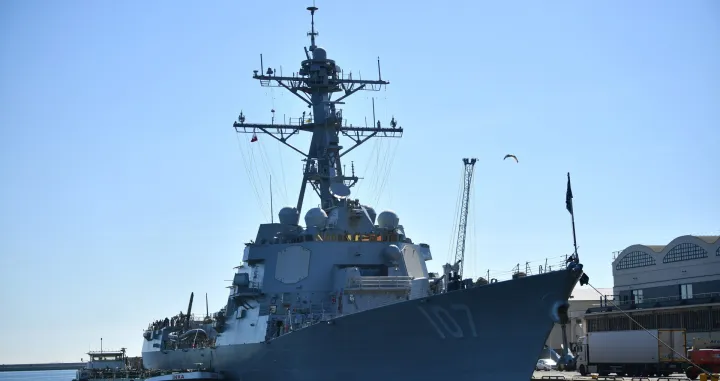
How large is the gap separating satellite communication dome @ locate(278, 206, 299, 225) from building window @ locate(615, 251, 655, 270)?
19.3 m

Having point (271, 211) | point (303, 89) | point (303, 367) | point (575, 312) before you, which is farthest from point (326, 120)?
point (575, 312)

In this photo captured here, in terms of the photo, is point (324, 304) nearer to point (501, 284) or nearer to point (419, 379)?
point (419, 379)

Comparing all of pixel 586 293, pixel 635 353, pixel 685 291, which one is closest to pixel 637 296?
pixel 685 291

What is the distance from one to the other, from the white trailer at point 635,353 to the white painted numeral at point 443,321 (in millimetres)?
10833

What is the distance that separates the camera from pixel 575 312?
48.1 metres

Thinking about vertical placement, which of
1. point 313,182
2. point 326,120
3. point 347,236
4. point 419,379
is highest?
point 326,120

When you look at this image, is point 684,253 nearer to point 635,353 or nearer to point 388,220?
point 635,353

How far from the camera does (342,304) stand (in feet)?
76.4

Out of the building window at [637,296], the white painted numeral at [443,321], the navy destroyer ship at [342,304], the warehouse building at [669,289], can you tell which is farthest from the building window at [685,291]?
the white painted numeral at [443,321]

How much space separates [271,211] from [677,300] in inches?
688

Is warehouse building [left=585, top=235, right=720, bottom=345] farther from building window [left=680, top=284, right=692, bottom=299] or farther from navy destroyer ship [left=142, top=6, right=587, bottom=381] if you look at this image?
navy destroyer ship [left=142, top=6, right=587, bottom=381]

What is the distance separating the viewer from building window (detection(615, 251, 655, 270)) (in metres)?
40.2

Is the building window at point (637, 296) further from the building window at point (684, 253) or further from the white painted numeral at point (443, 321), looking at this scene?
the white painted numeral at point (443, 321)

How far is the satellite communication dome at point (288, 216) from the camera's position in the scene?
87.6 ft
